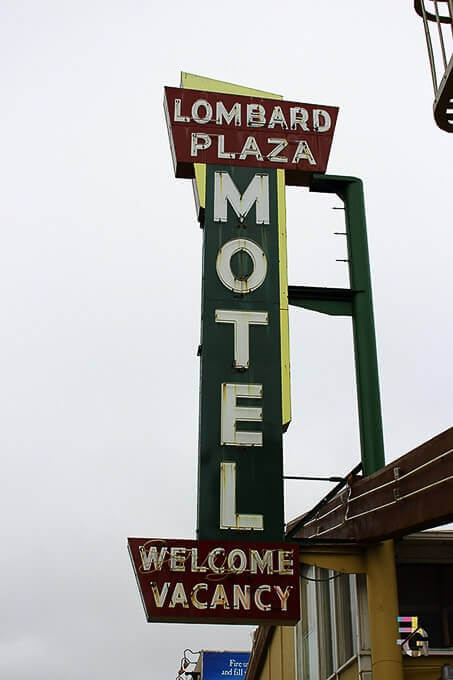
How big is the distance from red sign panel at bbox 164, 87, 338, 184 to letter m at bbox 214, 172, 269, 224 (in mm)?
445

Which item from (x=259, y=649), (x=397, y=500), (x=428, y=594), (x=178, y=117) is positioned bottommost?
(x=259, y=649)

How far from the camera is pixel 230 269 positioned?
1811 centimetres

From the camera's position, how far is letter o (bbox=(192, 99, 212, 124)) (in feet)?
66.1

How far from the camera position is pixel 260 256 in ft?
60.1

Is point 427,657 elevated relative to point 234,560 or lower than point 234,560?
lower

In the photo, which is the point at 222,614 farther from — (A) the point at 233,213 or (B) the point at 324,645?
(A) the point at 233,213

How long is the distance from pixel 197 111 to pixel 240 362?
5.91 m

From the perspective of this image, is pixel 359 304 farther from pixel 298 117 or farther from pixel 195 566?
pixel 195 566

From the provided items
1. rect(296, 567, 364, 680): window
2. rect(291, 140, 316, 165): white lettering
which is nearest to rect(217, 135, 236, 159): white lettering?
rect(291, 140, 316, 165): white lettering

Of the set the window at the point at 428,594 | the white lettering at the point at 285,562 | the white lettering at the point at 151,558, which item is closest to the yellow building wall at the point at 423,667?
the window at the point at 428,594

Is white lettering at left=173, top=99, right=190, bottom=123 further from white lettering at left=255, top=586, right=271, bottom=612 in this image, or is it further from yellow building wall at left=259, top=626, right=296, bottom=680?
yellow building wall at left=259, top=626, right=296, bottom=680

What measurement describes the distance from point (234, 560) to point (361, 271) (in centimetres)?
626

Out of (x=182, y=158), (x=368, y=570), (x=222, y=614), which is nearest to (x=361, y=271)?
(x=182, y=158)

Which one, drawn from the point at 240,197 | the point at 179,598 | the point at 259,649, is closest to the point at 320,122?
the point at 240,197
